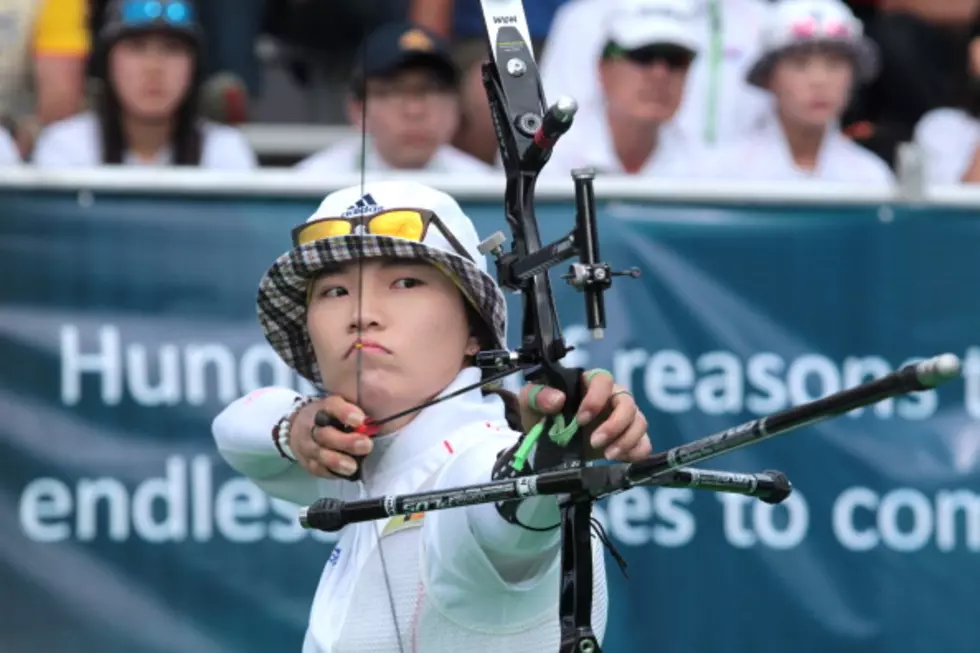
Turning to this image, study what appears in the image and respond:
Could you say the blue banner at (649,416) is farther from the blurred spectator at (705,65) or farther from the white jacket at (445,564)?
the white jacket at (445,564)

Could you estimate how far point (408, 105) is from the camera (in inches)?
233

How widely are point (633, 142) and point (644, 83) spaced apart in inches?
7.5

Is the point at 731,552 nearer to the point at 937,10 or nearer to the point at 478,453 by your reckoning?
the point at 478,453

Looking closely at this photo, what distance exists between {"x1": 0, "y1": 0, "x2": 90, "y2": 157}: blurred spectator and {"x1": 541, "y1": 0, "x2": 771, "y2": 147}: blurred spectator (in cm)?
148

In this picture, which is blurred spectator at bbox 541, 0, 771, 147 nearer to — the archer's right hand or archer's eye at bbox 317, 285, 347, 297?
archer's eye at bbox 317, 285, 347, 297

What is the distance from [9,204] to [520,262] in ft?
8.62

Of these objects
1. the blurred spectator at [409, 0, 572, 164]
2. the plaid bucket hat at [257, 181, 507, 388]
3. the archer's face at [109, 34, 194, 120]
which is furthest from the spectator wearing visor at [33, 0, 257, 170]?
the plaid bucket hat at [257, 181, 507, 388]

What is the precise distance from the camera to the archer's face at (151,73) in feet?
19.3

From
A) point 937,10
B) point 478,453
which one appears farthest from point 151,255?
point 937,10

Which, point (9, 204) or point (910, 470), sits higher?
point (9, 204)

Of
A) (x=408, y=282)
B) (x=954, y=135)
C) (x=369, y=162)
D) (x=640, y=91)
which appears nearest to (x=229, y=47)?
(x=369, y=162)

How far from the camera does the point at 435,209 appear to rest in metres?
3.30

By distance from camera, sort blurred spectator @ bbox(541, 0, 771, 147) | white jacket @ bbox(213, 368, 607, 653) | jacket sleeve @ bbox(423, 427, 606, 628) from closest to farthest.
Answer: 1. jacket sleeve @ bbox(423, 427, 606, 628)
2. white jacket @ bbox(213, 368, 607, 653)
3. blurred spectator @ bbox(541, 0, 771, 147)

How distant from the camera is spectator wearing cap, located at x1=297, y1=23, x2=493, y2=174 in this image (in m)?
5.84
